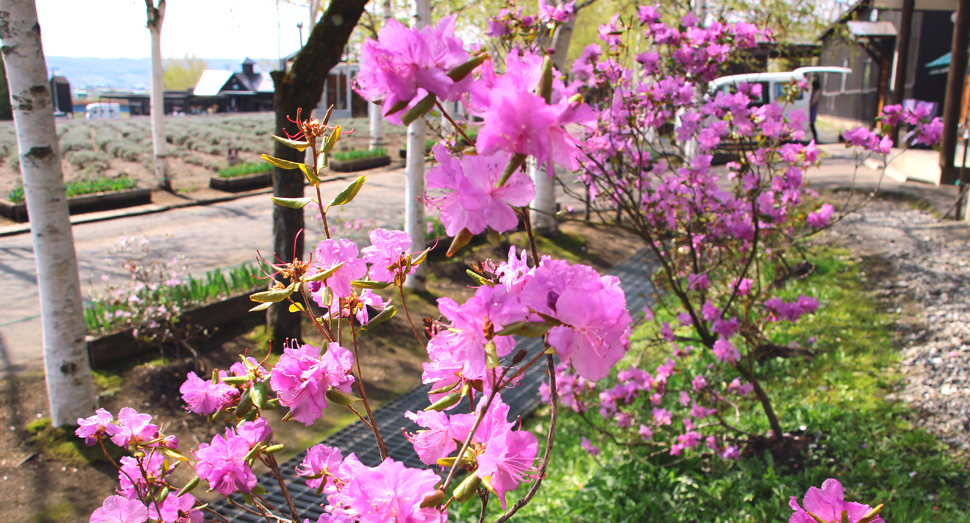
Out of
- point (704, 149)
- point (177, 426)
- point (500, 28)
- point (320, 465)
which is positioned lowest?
point (177, 426)

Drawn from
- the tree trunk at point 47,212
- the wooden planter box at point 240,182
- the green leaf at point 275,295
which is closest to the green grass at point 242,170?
the wooden planter box at point 240,182

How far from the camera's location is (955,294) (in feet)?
16.5

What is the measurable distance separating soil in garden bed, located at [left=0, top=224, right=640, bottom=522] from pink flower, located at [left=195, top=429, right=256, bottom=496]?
1546 millimetres

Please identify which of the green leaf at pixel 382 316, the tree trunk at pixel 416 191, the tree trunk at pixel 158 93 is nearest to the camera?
the green leaf at pixel 382 316

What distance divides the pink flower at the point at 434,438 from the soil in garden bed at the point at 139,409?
1582 millimetres

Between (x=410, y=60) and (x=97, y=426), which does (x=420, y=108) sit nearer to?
(x=410, y=60)

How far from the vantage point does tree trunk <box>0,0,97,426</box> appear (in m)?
3.14

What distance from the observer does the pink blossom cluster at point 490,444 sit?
0.81 meters

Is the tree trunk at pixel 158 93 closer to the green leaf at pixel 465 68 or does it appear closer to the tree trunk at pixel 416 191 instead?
the tree trunk at pixel 416 191

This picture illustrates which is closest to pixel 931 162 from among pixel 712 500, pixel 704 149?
pixel 704 149

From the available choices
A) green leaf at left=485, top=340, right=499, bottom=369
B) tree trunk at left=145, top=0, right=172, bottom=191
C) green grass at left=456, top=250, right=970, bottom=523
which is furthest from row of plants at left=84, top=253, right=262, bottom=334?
tree trunk at left=145, top=0, right=172, bottom=191

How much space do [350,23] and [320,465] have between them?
378 cm

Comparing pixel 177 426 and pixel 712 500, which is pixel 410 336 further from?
pixel 712 500

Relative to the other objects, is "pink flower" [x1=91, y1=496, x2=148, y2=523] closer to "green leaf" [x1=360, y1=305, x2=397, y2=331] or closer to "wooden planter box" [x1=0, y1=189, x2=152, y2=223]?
"green leaf" [x1=360, y1=305, x2=397, y2=331]
